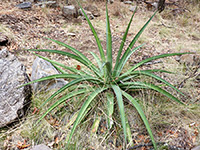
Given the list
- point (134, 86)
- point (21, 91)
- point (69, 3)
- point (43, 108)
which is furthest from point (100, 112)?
point (69, 3)

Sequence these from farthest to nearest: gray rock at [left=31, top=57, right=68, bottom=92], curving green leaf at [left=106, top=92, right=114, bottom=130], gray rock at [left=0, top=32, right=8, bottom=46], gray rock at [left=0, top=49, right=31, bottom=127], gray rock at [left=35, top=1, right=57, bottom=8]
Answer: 1. gray rock at [left=35, top=1, right=57, bottom=8]
2. gray rock at [left=0, top=32, right=8, bottom=46]
3. gray rock at [left=31, top=57, right=68, bottom=92]
4. gray rock at [left=0, top=49, right=31, bottom=127]
5. curving green leaf at [left=106, top=92, right=114, bottom=130]

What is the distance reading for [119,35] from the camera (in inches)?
150

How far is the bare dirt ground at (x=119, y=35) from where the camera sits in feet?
7.13

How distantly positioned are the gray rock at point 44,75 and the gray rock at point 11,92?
12 cm

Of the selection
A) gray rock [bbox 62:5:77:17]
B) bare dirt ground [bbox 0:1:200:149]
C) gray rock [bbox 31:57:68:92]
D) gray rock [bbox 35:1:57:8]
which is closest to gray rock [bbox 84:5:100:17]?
bare dirt ground [bbox 0:1:200:149]

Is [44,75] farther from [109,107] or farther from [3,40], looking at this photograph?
[3,40]

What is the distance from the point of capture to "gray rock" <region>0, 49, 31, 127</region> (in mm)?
1542

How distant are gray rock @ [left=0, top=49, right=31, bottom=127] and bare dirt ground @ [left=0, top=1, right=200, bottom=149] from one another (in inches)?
20.3

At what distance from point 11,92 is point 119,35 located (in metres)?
2.87

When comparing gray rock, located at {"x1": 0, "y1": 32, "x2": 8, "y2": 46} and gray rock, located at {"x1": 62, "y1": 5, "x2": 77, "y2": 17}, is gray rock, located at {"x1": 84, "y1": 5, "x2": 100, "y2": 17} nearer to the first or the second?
gray rock, located at {"x1": 62, "y1": 5, "x2": 77, "y2": 17}

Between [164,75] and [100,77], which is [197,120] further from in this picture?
[100,77]

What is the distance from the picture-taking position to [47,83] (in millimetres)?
1826

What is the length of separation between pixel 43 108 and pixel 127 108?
3.05 ft

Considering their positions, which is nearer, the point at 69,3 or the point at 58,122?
the point at 58,122
